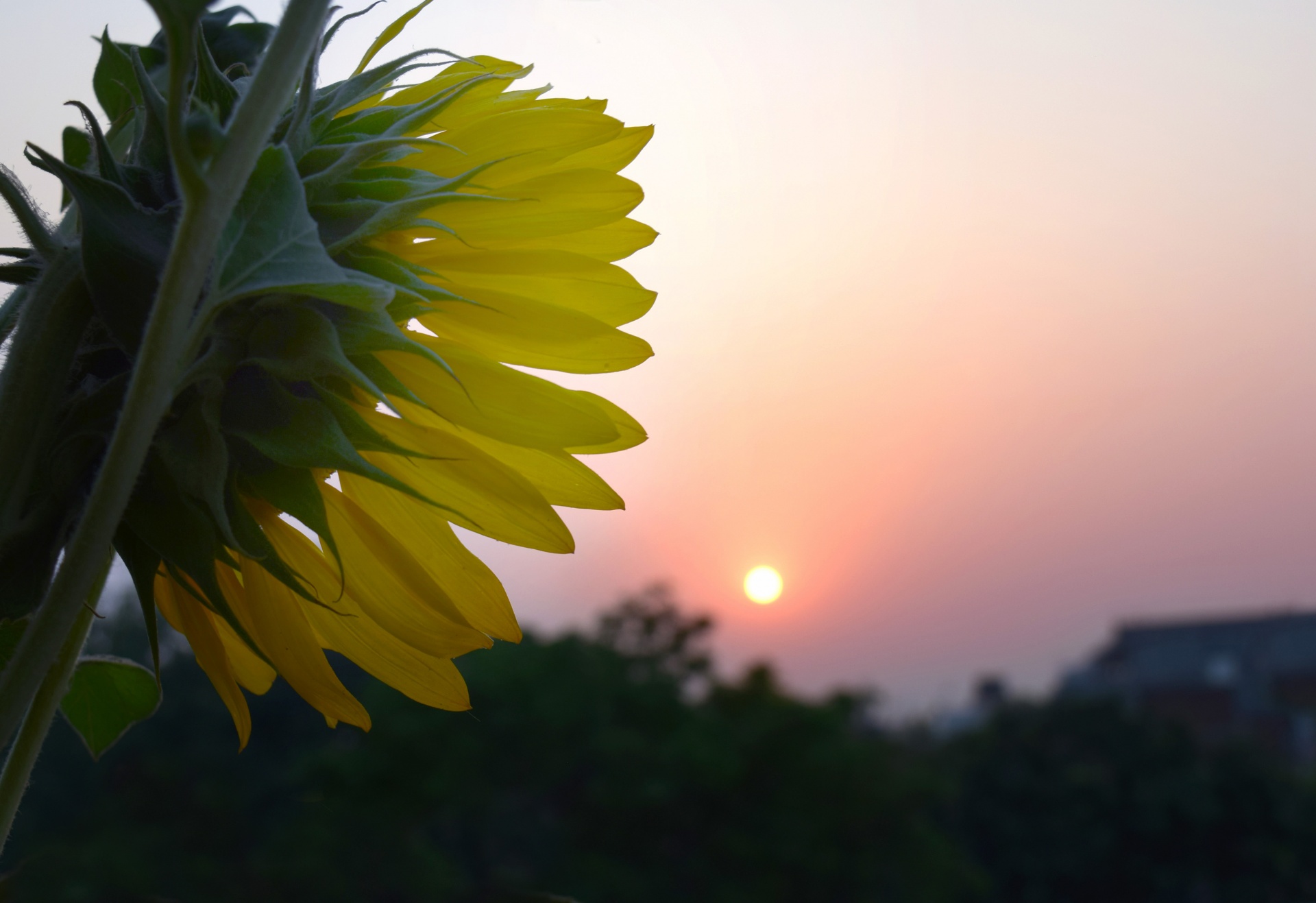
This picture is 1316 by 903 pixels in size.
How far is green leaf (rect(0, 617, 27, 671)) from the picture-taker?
0.63ft

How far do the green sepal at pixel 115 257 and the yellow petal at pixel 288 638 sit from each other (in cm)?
6

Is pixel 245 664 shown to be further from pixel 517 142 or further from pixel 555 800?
pixel 555 800

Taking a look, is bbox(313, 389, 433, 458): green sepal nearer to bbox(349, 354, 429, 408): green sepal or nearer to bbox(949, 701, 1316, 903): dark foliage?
bbox(349, 354, 429, 408): green sepal

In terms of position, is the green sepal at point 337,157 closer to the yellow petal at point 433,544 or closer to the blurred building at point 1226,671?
the yellow petal at point 433,544

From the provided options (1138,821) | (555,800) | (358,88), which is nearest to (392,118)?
(358,88)

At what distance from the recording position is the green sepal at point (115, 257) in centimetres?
14

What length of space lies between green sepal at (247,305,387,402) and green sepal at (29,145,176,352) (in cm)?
2

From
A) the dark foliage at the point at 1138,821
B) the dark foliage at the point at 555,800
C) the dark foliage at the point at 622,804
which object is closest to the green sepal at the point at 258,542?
the dark foliage at the point at 622,804

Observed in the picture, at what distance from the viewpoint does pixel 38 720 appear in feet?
0.53

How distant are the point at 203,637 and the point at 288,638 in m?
0.02

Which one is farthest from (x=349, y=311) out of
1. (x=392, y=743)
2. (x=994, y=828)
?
(x=994, y=828)

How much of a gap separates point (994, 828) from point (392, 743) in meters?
5.47

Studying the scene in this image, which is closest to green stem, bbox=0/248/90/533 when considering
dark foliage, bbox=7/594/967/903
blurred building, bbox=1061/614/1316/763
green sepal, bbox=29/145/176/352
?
green sepal, bbox=29/145/176/352

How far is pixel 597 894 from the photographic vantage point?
6.21 metres
